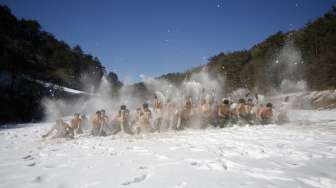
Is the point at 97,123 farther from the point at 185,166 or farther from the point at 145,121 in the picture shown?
the point at 185,166

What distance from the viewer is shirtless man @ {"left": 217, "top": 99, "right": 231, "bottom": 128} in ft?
36.1

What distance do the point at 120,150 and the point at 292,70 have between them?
35.6 meters

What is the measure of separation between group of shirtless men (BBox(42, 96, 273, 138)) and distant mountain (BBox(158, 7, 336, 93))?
64.1 feet

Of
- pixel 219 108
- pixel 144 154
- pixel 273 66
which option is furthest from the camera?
pixel 273 66

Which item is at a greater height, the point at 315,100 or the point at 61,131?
the point at 315,100

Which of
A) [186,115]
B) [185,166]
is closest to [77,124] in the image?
[186,115]

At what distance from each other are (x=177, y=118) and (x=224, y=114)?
2.01m

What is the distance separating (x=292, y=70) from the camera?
36250mm

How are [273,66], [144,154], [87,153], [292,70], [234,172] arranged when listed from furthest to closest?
[273,66] → [292,70] → [87,153] → [144,154] → [234,172]

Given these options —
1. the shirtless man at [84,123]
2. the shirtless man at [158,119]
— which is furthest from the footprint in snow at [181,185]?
the shirtless man at [84,123]

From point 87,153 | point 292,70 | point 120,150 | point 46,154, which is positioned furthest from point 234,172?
point 292,70

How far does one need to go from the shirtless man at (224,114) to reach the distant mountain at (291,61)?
20.3 meters

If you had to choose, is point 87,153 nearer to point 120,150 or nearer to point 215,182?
point 120,150

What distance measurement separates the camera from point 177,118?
11000 millimetres
